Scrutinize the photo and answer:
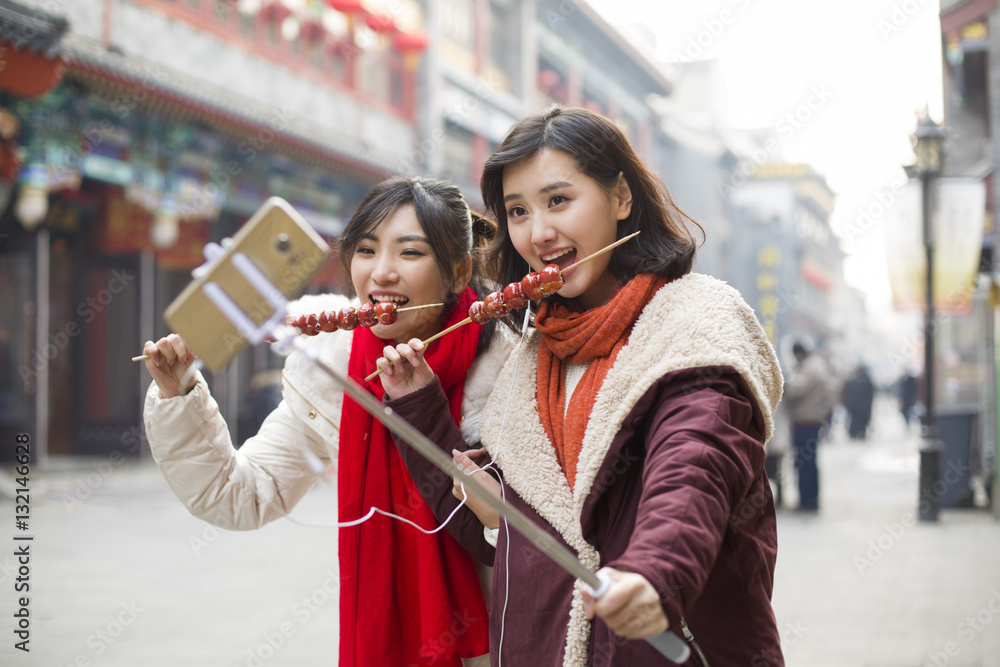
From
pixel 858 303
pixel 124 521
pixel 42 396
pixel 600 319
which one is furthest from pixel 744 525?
pixel 858 303

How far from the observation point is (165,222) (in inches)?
429

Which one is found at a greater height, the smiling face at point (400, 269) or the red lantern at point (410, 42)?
the red lantern at point (410, 42)

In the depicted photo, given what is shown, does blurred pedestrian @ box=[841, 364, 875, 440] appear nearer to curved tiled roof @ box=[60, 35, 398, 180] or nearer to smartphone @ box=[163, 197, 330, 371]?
curved tiled roof @ box=[60, 35, 398, 180]

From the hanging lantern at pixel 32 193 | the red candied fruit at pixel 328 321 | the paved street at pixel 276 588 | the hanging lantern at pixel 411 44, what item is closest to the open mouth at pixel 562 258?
the red candied fruit at pixel 328 321

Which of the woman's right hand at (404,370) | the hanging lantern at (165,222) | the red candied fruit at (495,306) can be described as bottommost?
the woman's right hand at (404,370)

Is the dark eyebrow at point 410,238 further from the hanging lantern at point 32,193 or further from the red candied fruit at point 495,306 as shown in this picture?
the hanging lantern at point 32,193

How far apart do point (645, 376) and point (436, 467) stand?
668mm

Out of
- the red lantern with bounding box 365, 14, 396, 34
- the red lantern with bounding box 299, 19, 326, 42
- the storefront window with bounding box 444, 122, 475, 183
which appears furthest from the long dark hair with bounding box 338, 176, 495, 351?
the storefront window with bounding box 444, 122, 475, 183

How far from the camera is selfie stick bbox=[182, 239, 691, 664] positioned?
122 cm

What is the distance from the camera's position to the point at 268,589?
5.74 meters

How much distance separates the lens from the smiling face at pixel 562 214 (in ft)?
6.10

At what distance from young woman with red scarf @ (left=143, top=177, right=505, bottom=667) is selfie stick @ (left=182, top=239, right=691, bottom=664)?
0.82 metres

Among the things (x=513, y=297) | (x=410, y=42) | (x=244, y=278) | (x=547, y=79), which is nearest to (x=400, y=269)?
(x=513, y=297)

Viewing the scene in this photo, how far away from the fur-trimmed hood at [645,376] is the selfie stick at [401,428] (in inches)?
15.4
